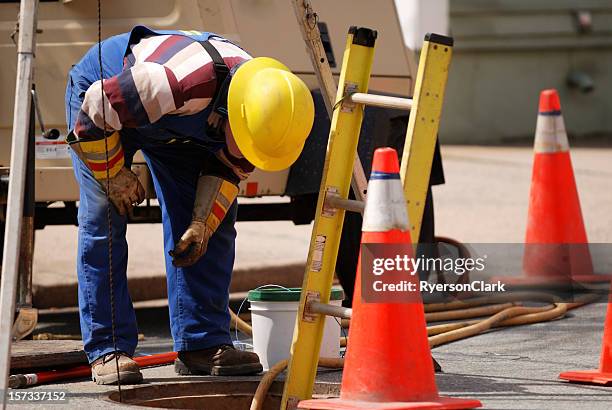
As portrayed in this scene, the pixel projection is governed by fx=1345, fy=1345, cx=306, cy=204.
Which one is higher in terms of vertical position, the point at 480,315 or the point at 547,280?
the point at 547,280

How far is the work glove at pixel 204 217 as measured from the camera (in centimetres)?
497

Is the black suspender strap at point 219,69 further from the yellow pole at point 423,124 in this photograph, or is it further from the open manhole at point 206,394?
the open manhole at point 206,394

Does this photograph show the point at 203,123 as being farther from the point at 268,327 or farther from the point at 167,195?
the point at 268,327

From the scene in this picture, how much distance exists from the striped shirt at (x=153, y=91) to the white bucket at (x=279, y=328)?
901 millimetres

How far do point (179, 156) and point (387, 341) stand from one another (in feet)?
5.05

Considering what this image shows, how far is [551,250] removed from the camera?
25.1 ft

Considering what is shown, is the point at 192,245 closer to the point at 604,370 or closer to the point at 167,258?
the point at 167,258

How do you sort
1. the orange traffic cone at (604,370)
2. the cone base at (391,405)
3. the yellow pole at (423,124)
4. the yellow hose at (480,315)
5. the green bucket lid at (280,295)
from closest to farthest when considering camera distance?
the cone base at (391,405) < the yellow pole at (423,124) < the orange traffic cone at (604,370) < the green bucket lid at (280,295) < the yellow hose at (480,315)

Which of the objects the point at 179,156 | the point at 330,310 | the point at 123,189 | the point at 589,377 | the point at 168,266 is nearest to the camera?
the point at 330,310

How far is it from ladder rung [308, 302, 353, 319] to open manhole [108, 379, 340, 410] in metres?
0.58

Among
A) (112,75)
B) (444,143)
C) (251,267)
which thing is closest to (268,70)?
(112,75)

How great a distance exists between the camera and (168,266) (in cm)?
539

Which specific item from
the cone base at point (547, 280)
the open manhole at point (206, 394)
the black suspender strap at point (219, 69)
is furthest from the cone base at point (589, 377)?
the cone base at point (547, 280)

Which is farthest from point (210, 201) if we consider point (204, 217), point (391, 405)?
point (391, 405)
